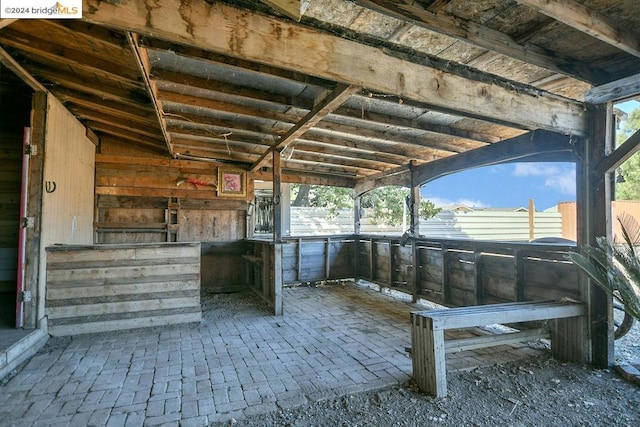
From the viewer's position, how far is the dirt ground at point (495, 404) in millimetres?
2084

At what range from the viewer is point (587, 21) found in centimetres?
195

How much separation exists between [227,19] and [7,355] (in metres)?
3.15

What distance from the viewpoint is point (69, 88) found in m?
3.50

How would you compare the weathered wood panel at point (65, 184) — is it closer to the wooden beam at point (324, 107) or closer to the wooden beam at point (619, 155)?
the wooden beam at point (324, 107)

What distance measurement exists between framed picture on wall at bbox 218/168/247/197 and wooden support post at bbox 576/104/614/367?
515cm

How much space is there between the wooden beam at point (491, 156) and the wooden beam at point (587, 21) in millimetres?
1104

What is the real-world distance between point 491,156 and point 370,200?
694 cm

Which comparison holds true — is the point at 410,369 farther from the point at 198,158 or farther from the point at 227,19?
the point at 198,158

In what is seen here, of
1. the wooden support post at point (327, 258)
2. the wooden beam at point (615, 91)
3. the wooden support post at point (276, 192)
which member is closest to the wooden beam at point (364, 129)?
the wooden support post at point (276, 192)

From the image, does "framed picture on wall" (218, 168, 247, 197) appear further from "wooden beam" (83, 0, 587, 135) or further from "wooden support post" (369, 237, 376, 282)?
"wooden beam" (83, 0, 587, 135)

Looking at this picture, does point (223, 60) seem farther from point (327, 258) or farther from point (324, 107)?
point (327, 258)

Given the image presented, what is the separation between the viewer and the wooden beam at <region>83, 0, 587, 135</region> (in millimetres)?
1665

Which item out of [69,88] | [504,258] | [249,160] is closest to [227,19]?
[69,88]

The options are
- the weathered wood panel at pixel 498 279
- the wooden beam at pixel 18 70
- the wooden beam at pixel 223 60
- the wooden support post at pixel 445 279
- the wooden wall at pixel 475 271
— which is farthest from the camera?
the wooden support post at pixel 445 279
